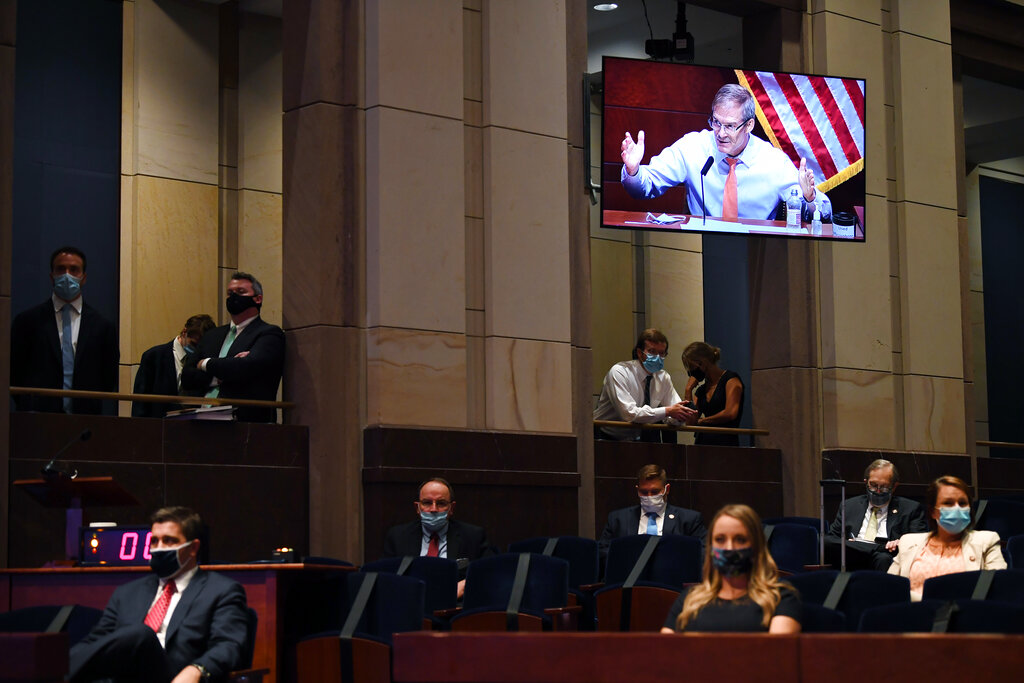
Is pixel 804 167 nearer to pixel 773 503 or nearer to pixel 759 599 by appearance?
pixel 773 503

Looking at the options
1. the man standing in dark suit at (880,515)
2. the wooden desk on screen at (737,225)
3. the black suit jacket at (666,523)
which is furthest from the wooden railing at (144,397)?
the man standing in dark suit at (880,515)

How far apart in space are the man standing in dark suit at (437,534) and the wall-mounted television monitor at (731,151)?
2.82m

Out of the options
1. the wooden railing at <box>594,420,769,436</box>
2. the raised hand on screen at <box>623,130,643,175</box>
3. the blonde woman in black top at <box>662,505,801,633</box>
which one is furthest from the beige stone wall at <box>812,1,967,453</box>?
the blonde woman in black top at <box>662,505,801,633</box>

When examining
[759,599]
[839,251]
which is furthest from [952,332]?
[759,599]

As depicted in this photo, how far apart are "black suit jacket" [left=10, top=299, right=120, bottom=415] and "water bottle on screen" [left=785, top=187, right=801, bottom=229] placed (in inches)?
211

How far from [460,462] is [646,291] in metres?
7.60

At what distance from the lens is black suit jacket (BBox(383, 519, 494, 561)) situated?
952cm

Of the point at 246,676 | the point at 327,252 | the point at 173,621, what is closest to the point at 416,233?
the point at 327,252

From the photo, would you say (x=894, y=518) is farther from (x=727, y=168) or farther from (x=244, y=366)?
(x=244, y=366)

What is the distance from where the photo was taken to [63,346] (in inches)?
382

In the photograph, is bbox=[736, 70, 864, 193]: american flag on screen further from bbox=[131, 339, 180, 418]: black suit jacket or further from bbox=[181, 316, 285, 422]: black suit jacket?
bbox=[131, 339, 180, 418]: black suit jacket

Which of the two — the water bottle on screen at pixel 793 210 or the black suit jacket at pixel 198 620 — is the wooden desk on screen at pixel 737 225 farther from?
the black suit jacket at pixel 198 620

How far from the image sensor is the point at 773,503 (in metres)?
12.8

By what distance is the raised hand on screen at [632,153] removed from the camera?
11.5m
